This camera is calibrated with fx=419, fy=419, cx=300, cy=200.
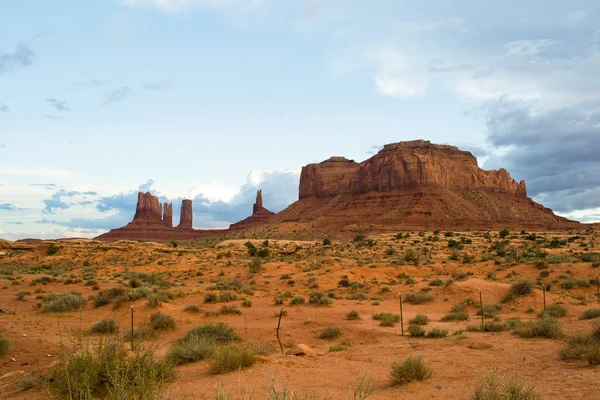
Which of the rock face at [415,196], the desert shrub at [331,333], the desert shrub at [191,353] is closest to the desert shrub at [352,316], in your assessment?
the desert shrub at [331,333]

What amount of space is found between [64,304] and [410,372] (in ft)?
55.0

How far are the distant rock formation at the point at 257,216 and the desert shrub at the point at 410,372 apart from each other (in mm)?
137147

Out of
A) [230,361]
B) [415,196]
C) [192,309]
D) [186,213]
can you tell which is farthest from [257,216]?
[230,361]

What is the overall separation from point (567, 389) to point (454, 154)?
123 meters

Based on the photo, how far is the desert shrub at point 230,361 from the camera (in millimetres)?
8977

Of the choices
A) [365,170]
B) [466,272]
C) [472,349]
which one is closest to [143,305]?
[472,349]

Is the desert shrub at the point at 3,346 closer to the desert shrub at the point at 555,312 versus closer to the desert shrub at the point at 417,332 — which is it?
the desert shrub at the point at 417,332

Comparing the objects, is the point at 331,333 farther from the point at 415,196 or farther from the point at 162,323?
the point at 415,196

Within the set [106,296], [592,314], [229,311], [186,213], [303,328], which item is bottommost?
[303,328]

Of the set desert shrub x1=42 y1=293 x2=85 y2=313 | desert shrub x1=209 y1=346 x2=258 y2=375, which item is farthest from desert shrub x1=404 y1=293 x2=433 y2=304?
desert shrub x1=42 y1=293 x2=85 y2=313

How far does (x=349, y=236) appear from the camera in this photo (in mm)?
86125

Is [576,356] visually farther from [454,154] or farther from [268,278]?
[454,154]

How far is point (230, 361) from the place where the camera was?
9.07 metres

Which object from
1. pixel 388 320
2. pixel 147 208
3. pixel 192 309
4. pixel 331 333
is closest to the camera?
pixel 331 333
